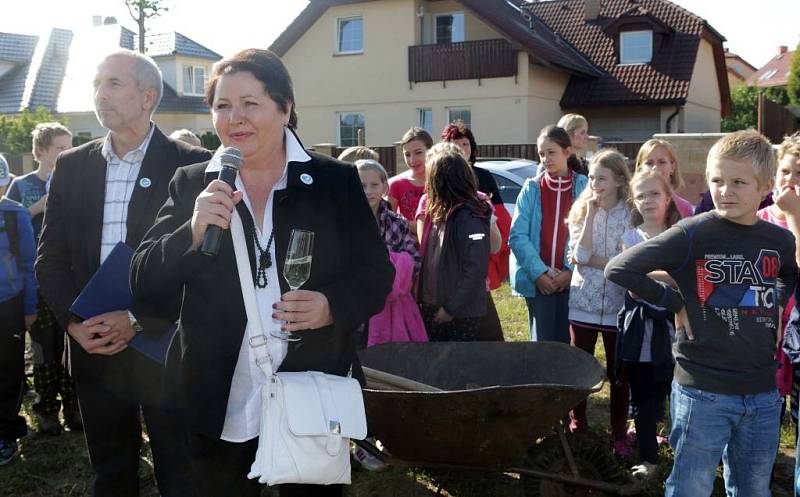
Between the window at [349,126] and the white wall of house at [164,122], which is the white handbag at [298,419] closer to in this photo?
the window at [349,126]

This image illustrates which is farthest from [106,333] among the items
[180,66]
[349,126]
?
[180,66]

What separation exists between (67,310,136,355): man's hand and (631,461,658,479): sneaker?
2.75 meters

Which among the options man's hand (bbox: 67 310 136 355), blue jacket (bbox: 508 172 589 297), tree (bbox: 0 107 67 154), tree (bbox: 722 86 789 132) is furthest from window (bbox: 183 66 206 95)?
man's hand (bbox: 67 310 136 355)

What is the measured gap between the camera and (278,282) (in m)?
2.28

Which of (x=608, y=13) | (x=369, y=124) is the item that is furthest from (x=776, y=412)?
(x=608, y=13)

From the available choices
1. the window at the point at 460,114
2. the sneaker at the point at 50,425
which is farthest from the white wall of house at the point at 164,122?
the sneaker at the point at 50,425

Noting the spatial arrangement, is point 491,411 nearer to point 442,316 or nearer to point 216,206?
point 442,316

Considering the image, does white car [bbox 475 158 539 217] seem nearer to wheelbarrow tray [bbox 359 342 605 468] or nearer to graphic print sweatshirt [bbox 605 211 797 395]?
wheelbarrow tray [bbox 359 342 605 468]

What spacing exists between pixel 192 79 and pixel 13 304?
107 ft

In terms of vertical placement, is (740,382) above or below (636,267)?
below

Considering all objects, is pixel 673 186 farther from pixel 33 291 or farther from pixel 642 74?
pixel 642 74

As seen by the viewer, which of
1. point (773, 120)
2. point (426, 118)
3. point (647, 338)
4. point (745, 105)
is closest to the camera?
point (647, 338)

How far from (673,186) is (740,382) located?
7.02 feet

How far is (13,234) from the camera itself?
15.4 feet
